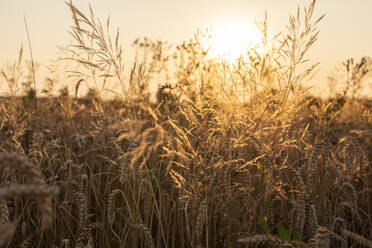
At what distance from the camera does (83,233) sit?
4.61 feet

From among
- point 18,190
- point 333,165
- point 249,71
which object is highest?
point 249,71

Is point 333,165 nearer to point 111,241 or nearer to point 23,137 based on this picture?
point 111,241

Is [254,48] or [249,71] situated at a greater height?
[254,48]

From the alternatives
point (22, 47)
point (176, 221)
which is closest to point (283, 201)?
point (176, 221)

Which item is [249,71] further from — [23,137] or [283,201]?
[23,137]

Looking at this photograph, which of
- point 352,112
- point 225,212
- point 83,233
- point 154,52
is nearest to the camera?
point 83,233

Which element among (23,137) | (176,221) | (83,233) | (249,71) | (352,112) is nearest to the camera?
(83,233)

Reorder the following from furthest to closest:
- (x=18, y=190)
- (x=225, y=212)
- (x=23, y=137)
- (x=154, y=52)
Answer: (x=154, y=52), (x=23, y=137), (x=225, y=212), (x=18, y=190)

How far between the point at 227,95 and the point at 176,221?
796 mm

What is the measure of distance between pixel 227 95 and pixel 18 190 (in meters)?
1.35

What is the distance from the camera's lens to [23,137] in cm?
303

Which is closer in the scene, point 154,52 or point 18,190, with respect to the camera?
point 18,190

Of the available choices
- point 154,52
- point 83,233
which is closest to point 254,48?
point 83,233

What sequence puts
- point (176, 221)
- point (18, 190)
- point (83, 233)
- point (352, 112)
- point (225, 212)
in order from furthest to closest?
point (352, 112)
point (176, 221)
point (225, 212)
point (83, 233)
point (18, 190)
